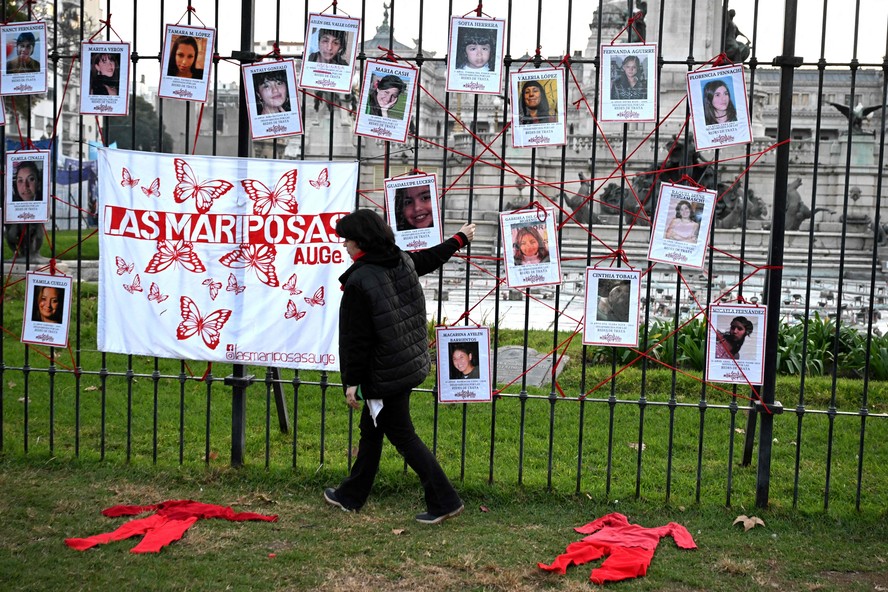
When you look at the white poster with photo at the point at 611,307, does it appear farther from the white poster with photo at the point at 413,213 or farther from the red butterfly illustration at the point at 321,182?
the red butterfly illustration at the point at 321,182

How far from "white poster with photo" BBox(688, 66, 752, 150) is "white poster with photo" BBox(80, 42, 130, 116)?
3.33 meters

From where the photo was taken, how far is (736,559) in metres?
4.53

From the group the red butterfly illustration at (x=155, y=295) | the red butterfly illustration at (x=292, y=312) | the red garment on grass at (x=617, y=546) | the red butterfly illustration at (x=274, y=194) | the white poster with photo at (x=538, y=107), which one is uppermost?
the white poster with photo at (x=538, y=107)

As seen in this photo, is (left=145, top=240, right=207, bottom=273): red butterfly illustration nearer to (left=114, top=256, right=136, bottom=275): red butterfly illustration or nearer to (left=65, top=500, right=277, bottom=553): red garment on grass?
(left=114, top=256, right=136, bottom=275): red butterfly illustration

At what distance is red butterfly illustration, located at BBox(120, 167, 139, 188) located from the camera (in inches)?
222

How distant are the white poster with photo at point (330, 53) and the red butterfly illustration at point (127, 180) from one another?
1.22 m

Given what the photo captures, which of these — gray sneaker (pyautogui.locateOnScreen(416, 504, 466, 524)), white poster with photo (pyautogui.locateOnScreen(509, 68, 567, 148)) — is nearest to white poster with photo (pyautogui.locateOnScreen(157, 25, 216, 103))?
white poster with photo (pyautogui.locateOnScreen(509, 68, 567, 148))

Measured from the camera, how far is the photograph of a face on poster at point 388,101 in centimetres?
524

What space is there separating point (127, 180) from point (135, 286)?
0.65m

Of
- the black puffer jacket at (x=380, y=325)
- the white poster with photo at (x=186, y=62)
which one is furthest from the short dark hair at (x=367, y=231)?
the white poster with photo at (x=186, y=62)

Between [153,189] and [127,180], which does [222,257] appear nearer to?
[153,189]

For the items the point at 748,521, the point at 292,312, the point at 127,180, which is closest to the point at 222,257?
the point at 292,312

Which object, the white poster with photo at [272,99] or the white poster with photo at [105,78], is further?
the white poster with photo at [105,78]

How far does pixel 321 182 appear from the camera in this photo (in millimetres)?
5465
